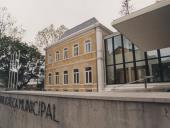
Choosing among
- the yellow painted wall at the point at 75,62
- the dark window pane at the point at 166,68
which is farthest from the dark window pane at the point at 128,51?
the yellow painted wall at the point at 75,62

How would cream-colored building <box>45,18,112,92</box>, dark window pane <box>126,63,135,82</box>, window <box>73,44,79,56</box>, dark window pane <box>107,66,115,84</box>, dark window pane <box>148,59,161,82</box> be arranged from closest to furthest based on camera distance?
dark window pane <box>148,59,161,82</box> → dark window pane <box>126,63,135,82</box> → dark window pane <box>107,66,115,84</box> → cream-colored building <box>45,18,112,92</box> → window <box>73,44,79,56</box>

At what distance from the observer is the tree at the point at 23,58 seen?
2813 cm

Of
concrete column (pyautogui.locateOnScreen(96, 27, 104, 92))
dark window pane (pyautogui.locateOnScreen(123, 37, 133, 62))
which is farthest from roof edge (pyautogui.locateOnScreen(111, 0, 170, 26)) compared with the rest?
concrete column (pyautogui.locateOnScreen(96, 27, 104, 92))

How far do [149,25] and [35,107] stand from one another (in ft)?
14.3

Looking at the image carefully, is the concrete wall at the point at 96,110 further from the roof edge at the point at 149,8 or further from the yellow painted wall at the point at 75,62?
the yellow painted wall at the point at 75,62

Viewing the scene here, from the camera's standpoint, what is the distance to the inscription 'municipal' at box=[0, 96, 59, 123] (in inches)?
184

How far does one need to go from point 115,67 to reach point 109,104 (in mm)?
12965

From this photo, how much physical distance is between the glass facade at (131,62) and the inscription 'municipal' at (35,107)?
9350 mm

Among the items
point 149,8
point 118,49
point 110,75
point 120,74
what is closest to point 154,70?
point 120,74

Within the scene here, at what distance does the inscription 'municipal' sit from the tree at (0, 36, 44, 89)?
21.7 meters

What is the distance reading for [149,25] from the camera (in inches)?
238

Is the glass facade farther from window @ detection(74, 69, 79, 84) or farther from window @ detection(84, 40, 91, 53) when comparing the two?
window @ detection(74, 69, 79, 84)

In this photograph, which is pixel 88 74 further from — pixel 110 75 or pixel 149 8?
pixel 149 8

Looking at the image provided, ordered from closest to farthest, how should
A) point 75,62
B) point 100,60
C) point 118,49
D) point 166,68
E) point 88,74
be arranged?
1. point 166,68
2. point 118,49
3. point 100,60
4. point 88,74
5. point 75,62
